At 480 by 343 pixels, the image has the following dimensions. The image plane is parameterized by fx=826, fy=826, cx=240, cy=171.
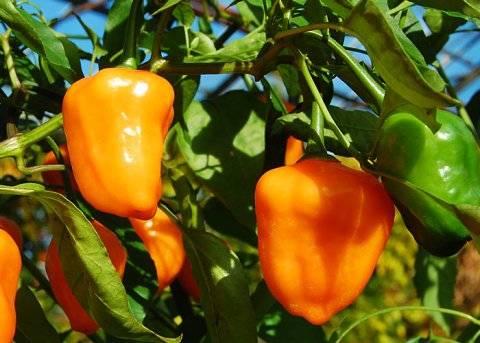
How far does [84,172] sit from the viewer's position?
748 millimetres

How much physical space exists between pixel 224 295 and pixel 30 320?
8.6 inches

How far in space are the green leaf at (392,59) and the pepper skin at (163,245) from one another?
49 centimetres

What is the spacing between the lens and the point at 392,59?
62 cm

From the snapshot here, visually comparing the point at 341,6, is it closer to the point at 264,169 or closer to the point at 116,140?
the point at 116,140

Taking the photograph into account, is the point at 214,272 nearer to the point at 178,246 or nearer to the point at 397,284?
the point at 178,246

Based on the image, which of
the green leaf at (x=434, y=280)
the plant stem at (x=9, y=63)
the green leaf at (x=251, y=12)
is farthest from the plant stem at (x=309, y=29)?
the green leaf at (x=434, y=280)

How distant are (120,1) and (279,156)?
292mm

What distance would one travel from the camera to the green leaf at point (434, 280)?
1365 mm

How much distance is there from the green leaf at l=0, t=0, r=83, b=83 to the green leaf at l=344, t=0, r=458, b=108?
33cm

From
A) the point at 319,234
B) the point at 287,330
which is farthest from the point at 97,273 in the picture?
the point at 287,330

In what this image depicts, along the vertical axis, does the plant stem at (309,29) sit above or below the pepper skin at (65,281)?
above

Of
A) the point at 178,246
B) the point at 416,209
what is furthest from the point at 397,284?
the point at 416,209

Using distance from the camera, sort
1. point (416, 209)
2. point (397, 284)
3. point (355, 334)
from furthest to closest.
→ point (397, 284) → point (355, 334) → point (416, 209)

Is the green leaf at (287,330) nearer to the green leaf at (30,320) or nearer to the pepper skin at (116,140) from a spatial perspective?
the green leaf at (30,320)
